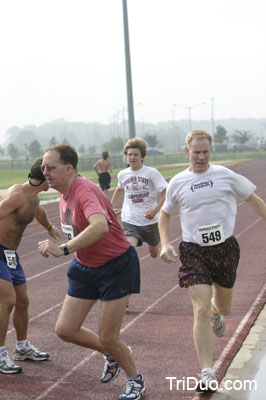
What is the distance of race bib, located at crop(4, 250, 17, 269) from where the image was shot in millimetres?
6042

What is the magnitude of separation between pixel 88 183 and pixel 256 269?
6.42 m

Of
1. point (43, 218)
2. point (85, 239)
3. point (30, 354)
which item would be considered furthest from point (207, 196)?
point (30, 354)

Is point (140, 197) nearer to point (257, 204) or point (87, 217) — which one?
point (257, 204)

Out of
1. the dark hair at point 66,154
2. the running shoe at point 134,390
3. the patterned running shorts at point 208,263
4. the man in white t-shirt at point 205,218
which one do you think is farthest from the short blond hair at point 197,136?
the running shoe at point 134,390

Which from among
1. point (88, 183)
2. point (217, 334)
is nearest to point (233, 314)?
point (217, 334)

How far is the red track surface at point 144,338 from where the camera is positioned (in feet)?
18.1

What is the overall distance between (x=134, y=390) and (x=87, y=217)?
53.8 inches

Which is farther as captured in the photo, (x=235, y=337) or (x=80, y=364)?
(x=235, y=337)

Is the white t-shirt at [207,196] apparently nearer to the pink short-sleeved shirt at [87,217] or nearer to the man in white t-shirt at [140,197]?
the pink short-sleeved shirt at [87,217]

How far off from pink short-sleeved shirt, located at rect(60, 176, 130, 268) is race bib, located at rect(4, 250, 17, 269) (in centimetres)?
111

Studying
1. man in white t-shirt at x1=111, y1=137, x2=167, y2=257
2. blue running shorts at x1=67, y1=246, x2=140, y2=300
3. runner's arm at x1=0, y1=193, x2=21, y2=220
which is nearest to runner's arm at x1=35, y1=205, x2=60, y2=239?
runner's arm at x1=0, y1=193, x2=21, y2=220

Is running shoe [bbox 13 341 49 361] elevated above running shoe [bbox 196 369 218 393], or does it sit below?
below

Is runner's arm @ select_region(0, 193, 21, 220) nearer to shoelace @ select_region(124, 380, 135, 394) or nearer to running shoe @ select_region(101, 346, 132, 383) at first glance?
running shoe @ select_region(101, 346, 132, 383)

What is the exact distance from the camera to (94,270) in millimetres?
5086
